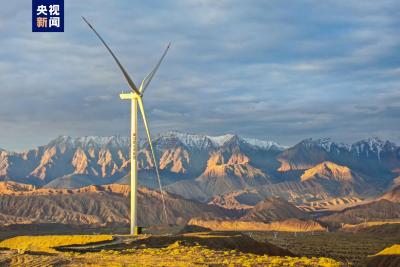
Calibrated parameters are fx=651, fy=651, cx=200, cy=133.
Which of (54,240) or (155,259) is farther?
(54,240)

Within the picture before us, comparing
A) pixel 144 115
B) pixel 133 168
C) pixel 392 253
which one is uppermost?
pixel 144 115

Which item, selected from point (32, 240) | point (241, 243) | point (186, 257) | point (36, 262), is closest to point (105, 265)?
point (36, 262)

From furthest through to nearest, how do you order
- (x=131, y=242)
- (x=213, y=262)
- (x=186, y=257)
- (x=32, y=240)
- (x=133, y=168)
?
1. (x=32, y=240)
2. (x=133, y=168)
3. (x=131, y=242)
4. (x=186, y=257)
5. (x=213, y=262)

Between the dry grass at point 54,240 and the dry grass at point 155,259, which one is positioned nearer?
the dry grass at point 155,259

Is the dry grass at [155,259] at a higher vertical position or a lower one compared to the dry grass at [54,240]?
higher

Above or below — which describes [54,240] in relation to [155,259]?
below

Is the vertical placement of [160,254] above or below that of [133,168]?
below

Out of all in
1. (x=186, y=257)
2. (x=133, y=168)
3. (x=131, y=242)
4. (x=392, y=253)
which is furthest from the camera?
(x=392, y=253)

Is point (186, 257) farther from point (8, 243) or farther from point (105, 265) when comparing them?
point (8, 243)

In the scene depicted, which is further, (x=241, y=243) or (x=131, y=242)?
(x=241, y=243)

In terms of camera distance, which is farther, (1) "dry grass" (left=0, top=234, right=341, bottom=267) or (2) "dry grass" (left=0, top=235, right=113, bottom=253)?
(2) "dry grass" (left=0, top=235, right=113, bottom=253)

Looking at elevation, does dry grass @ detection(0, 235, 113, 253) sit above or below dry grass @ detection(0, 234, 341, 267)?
below
